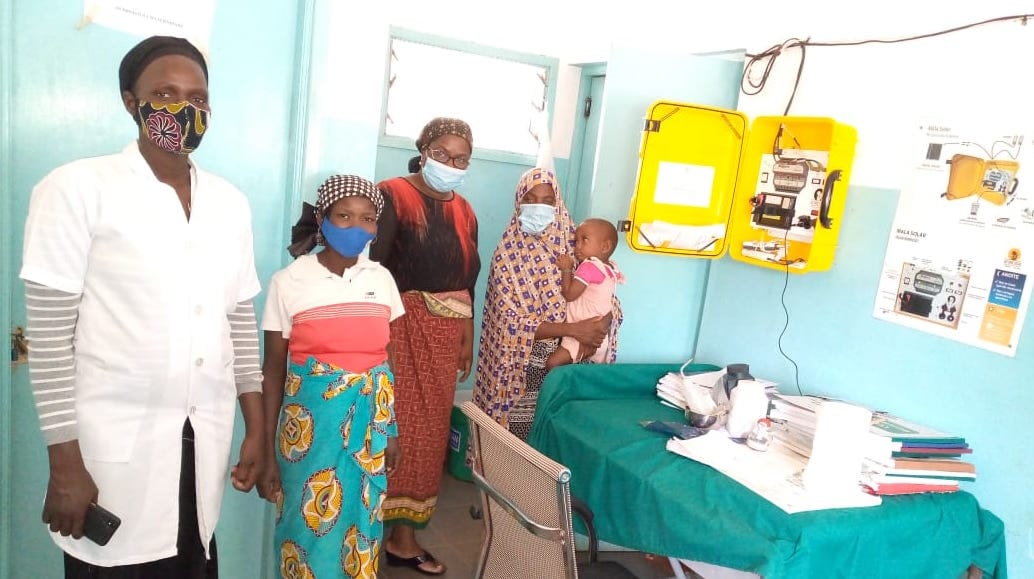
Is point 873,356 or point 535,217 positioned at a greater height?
point 535,217

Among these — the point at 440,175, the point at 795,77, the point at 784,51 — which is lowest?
the point at 440,175

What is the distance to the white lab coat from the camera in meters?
1.19

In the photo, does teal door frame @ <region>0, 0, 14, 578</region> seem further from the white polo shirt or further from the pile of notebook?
the pile of notebook

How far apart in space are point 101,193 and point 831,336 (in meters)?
2.25

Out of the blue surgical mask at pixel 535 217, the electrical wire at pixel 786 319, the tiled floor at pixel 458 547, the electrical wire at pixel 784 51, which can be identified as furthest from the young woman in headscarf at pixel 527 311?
the electrical wire at pixel 784 51

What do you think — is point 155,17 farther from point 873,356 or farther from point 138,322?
point 873,356

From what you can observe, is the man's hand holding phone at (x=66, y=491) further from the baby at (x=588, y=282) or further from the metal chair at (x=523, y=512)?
the baby at (x=588, y=282)

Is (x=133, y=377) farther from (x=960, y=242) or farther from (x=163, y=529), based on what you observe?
(x=960, y=242)

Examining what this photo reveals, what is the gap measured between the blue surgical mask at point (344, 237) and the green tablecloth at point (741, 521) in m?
0.90

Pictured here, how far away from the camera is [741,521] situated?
165 centimetres

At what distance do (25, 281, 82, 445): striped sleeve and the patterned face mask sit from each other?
31cm

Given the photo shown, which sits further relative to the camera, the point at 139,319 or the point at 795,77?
the point at 795,77

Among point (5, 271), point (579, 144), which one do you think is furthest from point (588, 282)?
point (5, 271)

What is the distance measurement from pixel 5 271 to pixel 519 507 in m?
1.26
